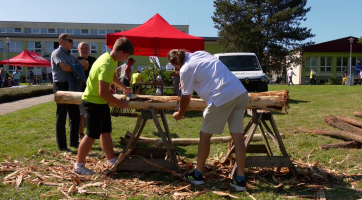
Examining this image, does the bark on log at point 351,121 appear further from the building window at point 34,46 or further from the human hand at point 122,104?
the building window at point 34,46

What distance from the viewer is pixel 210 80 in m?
3.66

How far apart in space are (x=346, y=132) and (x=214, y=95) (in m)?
3.83

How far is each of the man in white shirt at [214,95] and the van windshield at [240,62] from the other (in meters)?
8.58

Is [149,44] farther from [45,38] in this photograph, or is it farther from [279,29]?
[45,38]

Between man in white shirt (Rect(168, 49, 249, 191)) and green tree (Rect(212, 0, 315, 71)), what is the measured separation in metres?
31.4

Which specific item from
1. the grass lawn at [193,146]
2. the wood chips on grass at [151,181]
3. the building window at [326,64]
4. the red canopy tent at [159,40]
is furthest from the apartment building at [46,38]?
the wood chips on grass at [151,181]

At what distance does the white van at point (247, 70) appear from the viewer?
11379 millimetres

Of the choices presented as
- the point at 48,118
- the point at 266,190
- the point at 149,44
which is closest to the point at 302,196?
the point at 266,190

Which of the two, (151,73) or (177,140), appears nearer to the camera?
(177,140)

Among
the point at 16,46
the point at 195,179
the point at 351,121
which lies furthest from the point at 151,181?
the point at 16,46

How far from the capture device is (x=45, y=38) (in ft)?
162

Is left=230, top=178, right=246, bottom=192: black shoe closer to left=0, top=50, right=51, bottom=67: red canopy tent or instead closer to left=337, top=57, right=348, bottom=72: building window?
left=0, top=50, right=51, bottom=67: red canopy tent

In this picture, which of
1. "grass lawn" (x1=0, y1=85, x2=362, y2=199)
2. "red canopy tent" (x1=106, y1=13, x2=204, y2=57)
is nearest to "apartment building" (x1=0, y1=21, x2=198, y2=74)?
"red canopy tent" (x1=106, y1=13, x2=204, y2=57)

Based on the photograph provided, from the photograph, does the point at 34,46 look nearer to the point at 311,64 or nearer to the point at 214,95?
the point at 311,64
